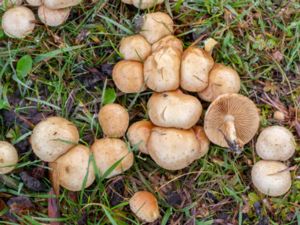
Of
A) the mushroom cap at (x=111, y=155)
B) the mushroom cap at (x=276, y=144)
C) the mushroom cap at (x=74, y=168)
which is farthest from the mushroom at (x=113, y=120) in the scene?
the mushroom cap at (x=276, y=144)

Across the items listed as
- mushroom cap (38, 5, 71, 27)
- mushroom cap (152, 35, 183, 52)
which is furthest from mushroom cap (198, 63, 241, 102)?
mushroom cap (38, 5, 71, 27)

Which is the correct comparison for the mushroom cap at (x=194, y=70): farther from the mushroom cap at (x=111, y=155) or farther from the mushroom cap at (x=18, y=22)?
the mushroom cap at (x=18, y=22)

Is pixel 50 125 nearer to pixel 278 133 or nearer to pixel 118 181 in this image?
pixel 118 181

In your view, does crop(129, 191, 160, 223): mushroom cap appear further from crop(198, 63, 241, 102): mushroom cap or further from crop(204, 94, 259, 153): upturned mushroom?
crop(198, 63, 241, 102): mushroom cap

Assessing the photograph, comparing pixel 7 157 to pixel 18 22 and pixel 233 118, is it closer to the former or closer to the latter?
pixel 18 22

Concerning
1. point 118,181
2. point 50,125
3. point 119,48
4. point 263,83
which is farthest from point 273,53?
point 50,125

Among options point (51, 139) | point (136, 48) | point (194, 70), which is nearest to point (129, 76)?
point (136, 48)
